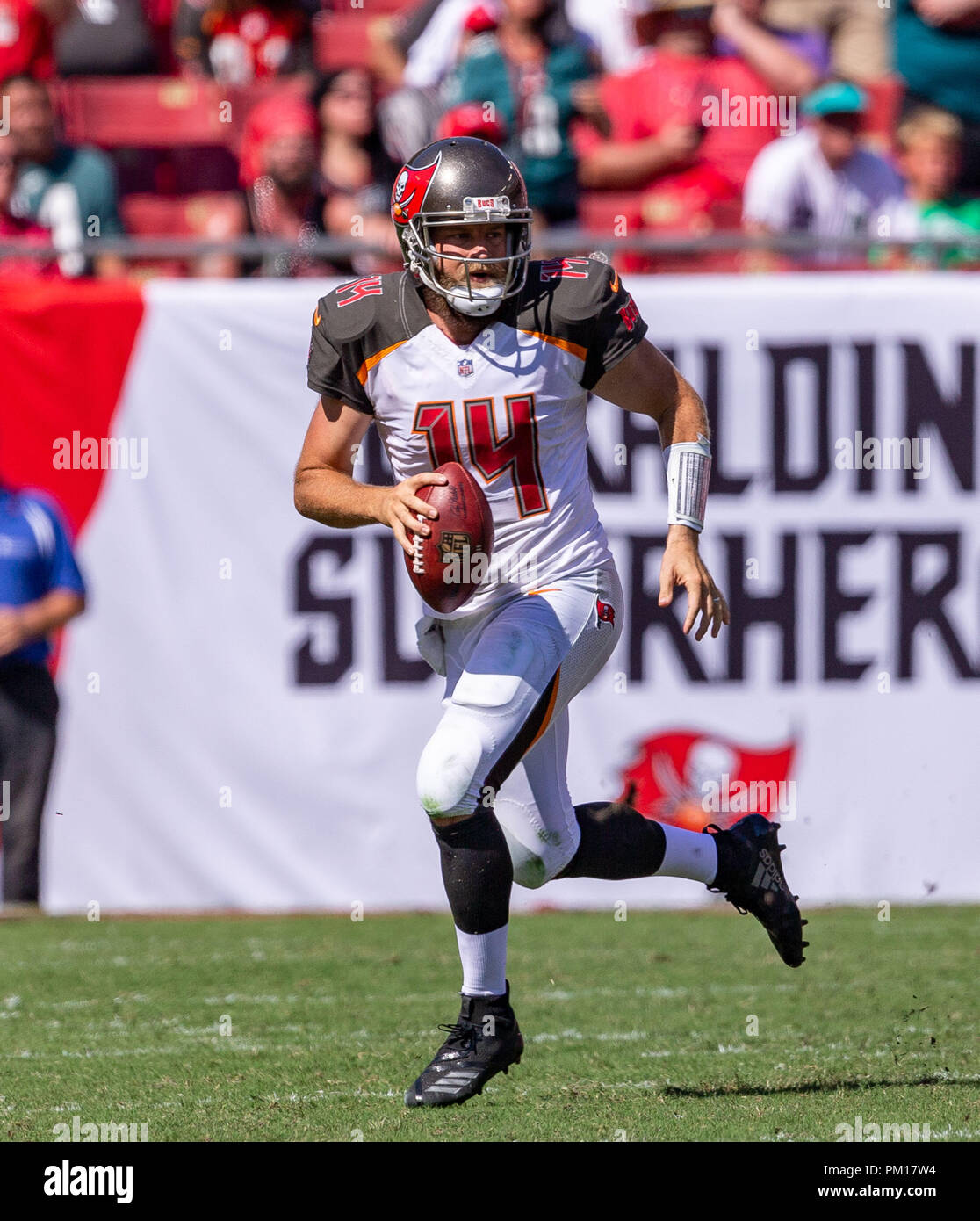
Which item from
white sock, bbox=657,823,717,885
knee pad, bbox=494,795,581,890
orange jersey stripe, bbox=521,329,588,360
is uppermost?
orange jersey stripe, bbox=521,329,588,360

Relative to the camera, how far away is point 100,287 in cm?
718

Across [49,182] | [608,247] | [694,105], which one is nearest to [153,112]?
[49,182]

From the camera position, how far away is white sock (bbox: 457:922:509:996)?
12.5 ft

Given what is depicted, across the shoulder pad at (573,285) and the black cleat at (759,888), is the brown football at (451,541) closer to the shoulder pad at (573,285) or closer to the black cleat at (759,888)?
the shoulder pad at (573,285)

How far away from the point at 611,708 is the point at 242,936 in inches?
64.5

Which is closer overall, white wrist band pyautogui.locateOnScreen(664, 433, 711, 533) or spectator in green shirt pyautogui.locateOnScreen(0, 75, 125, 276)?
white wrist band pyautogui.locateOnScreen(664, 433, 711, 533)

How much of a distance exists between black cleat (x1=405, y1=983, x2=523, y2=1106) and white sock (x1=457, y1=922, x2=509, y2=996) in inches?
0.7

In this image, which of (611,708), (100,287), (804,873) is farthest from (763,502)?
(100,287)

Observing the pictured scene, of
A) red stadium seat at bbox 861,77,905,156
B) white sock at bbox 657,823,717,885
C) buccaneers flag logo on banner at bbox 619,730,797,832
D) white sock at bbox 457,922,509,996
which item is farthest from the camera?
red stadium seat at bbox 861,77,905,156

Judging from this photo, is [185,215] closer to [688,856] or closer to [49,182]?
[49,182]

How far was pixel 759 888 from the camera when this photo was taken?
436 cm

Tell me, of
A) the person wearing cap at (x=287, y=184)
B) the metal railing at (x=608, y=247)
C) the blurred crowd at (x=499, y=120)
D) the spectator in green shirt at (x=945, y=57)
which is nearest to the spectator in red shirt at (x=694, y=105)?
the blurred crowd at (x=499, y=120)

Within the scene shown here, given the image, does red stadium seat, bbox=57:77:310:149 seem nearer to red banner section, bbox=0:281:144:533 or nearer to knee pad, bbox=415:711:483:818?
red banner section, bbox=0:281:144:533

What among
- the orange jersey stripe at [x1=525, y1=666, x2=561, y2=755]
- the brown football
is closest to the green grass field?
the orange jersey stripe at [x1=525, y1=666, x2=561, y2=755]
